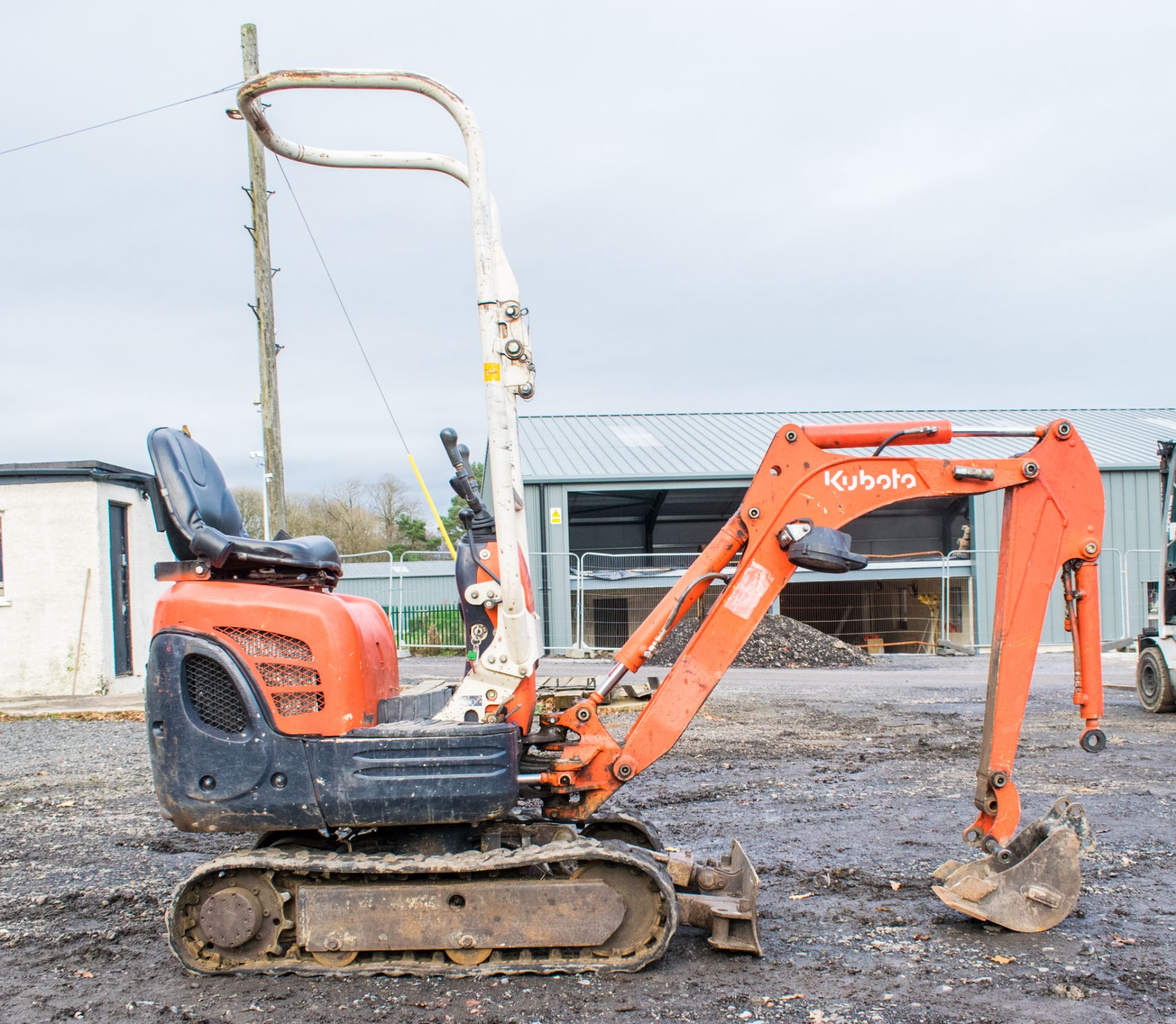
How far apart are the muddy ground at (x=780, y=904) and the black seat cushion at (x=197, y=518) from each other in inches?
64.5

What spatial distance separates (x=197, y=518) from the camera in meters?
4.21

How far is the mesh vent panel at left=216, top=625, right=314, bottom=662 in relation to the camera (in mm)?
4047

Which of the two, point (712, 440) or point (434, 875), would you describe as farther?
point (712, 440)

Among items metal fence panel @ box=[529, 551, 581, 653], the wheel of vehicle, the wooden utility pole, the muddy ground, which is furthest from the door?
the wheel of vehicle

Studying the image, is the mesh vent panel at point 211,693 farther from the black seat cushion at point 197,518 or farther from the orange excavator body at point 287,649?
the black seat cushion at point 197,518

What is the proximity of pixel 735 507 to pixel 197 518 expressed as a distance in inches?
991

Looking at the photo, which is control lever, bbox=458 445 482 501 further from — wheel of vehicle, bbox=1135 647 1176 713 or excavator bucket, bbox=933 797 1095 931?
wheel of vehicle, bbox=1135 647 1176 713

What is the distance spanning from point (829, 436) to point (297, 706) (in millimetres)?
2442

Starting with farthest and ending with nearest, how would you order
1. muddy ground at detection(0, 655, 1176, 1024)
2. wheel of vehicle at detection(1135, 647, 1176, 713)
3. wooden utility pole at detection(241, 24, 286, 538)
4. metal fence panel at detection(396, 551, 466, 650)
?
metal fence panel at detection(396, 551, 466, 650), wooden utility pole at detection(241, 24, 286, 538), wheel of vehicle at detection(1135, 647, 1176, 713), muddy ground at detection(0, 655, 1176, 1024)

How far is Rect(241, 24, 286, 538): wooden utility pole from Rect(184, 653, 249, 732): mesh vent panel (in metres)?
8.99

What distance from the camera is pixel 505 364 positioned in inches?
160

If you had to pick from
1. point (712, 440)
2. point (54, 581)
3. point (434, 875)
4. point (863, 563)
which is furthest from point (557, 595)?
point (434, 875)

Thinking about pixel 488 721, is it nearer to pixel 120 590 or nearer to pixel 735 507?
pixel 120 590

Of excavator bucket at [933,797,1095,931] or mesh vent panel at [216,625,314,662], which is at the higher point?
mesh vent panel at [216,625,314,662]
